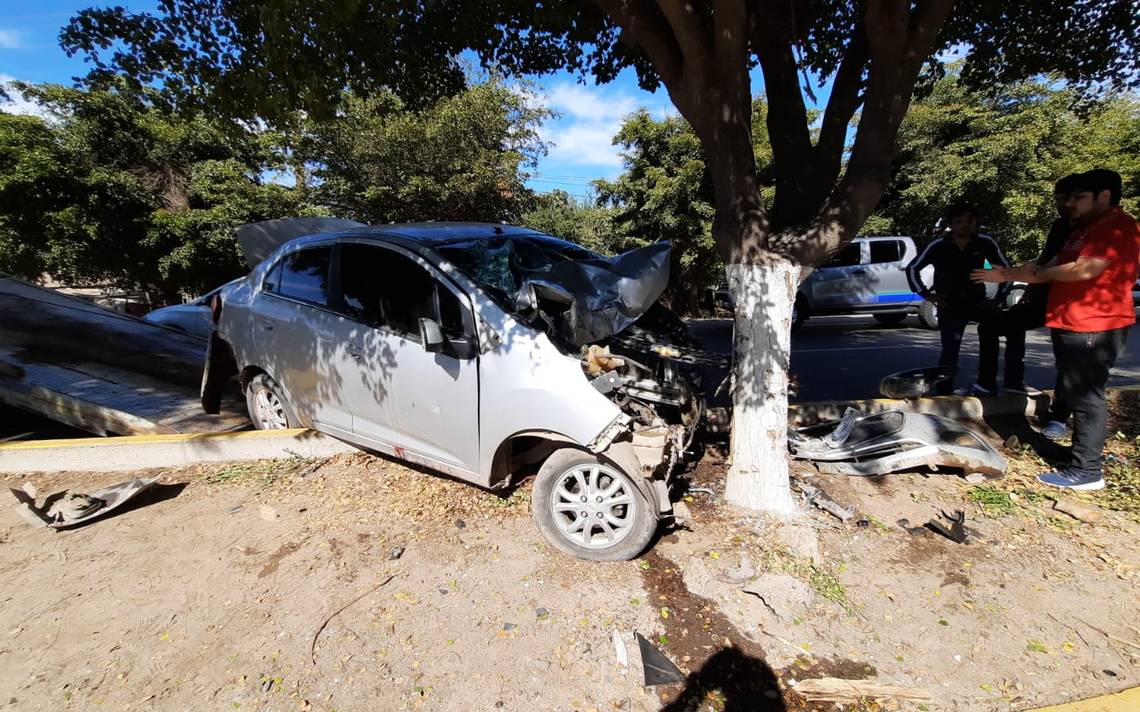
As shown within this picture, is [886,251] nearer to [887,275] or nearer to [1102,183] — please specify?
[887,275]

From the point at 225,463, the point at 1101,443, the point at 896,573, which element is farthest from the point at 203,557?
the point at 1101,443

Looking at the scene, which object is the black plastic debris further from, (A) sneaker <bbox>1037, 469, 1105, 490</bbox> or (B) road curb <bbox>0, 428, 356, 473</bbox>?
(A) sneaker <bbox>1037, 469, 1105, 490</bbox>

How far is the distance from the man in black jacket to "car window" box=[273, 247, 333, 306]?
200 inches

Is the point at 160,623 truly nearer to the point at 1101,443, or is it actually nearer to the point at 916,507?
the point at 916,507

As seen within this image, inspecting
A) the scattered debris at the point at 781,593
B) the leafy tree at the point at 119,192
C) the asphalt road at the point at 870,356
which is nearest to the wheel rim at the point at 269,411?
the scattered debris at the point at 781,593

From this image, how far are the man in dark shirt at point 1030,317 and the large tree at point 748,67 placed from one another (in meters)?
1.45

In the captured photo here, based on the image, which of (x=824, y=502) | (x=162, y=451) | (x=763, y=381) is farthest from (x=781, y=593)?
(x=162, y=451)

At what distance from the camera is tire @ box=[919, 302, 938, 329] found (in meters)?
10.1

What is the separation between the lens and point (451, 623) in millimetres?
2414

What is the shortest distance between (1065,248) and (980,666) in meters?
2.88

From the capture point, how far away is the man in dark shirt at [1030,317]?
3.61 meters

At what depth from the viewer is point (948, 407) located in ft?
14.3

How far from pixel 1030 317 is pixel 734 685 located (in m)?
4.00

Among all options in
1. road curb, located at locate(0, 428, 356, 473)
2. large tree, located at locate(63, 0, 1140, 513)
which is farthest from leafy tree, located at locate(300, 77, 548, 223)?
road curb, located at locate(0, 428, 356, 473)
